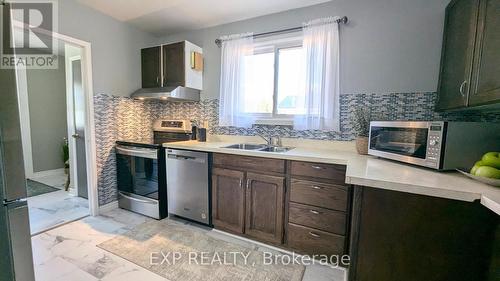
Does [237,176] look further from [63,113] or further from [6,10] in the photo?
[63,113]

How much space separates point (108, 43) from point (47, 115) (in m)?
2.86

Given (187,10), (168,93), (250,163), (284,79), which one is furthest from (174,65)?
(250,163)

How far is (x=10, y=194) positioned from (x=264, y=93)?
7.07 ft

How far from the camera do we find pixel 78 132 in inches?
118

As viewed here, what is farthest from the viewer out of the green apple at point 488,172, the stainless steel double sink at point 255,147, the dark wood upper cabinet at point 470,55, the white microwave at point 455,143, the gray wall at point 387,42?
the stainless steel double sink at point 255,147

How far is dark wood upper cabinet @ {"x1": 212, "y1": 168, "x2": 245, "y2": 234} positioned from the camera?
212 centimetres

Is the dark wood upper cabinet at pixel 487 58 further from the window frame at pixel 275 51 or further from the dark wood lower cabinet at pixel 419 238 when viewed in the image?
the window frame at pixel 275 51

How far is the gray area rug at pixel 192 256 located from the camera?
1678 millimetres

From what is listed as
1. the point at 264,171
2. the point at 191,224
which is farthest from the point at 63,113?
the point at 264,171

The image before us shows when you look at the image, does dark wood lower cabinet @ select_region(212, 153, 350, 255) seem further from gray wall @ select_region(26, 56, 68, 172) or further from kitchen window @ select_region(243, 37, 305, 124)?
gray wall @ select_region(26, 56, 68, 172)

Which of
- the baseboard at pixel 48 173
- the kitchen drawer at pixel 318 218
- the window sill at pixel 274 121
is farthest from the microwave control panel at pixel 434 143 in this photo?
the baseboard at pixel 48 173

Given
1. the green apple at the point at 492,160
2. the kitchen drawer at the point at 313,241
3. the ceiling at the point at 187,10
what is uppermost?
the ceiling at the point at 187,10

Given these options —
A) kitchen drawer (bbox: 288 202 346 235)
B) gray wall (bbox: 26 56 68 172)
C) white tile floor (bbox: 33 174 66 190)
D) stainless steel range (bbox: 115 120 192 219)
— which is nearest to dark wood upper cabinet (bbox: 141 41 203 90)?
stainless steel range (bbox: 115 120 192 219)

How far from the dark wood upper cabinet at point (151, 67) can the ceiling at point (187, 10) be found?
334 millimetres
